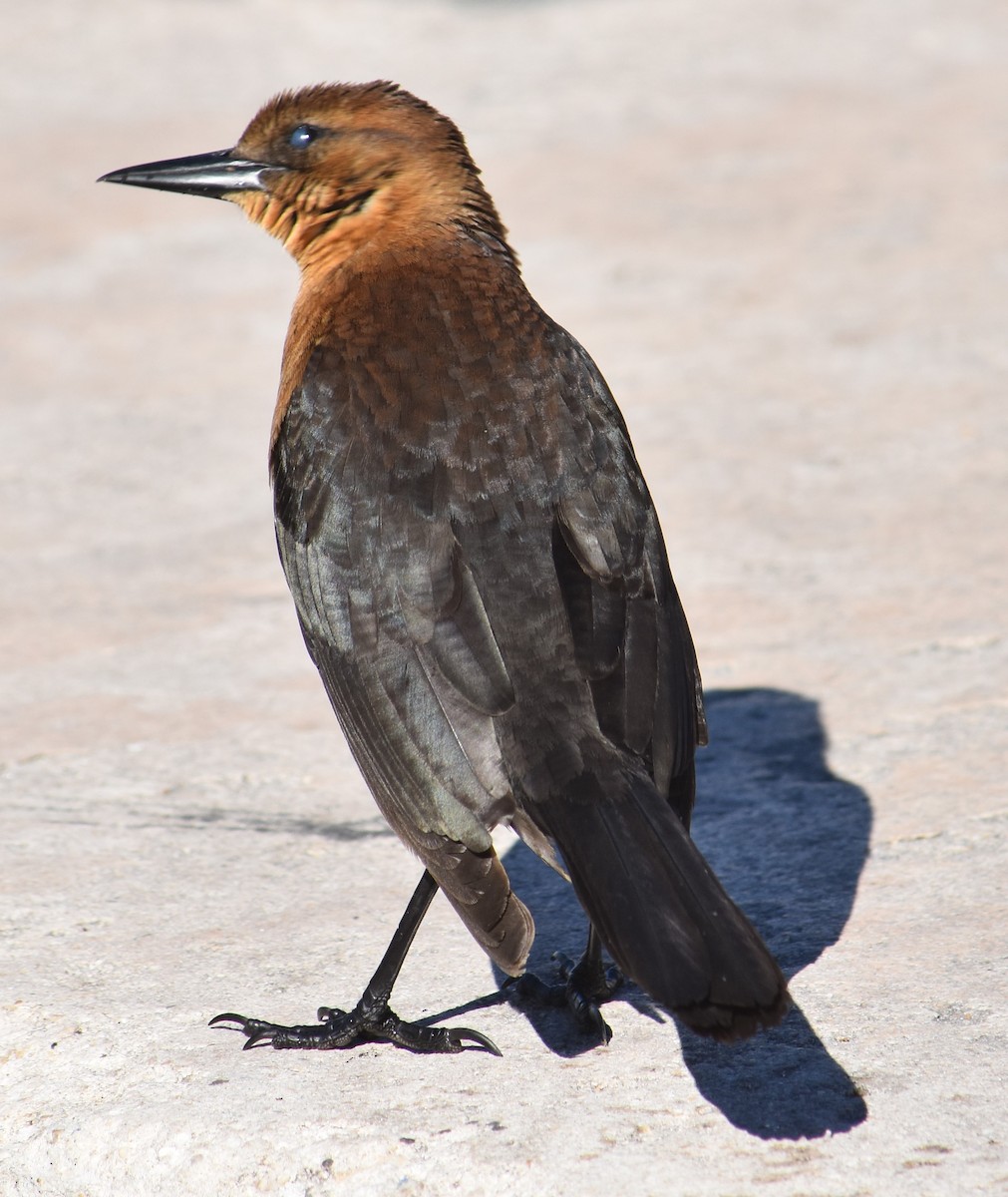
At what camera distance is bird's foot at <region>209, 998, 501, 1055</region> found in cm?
348

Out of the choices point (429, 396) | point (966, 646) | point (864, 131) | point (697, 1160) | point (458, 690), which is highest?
point (864, 131)

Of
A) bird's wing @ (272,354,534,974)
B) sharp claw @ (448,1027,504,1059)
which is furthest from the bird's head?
sharp claw @ (448,1027,504,1059)

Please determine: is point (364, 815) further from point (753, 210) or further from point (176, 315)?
point (753, 210)

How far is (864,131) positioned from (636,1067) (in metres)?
8.64

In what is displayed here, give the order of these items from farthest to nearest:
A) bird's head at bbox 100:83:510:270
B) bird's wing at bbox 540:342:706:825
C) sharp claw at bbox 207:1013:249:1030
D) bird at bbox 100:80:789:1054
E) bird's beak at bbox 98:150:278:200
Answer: bird's beak at bbox 98:150:278:200, bird's head at bbox 100:83:510:270, sharp claw at bbox 207:1013:249:1030, bird's wing at bbox 540:342:706:825, bird at bbox 100:80:789:1054

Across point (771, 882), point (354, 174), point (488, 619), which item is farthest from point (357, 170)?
point (771, 882)

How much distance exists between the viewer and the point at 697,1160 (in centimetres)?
300

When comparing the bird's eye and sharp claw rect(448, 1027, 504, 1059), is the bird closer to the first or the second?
sharp claw rect(448, 1027, 504, 1059)

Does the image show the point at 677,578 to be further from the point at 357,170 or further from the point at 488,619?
the point at 488,619

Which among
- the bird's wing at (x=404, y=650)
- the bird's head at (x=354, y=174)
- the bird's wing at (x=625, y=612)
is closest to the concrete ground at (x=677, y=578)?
the bird's wing at (x=404, y=650)

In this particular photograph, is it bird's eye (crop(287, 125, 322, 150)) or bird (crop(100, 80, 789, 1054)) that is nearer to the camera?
bird (crop(100, 80, 789, 1054))

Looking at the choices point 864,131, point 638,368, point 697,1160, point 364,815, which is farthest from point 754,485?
point 864,131

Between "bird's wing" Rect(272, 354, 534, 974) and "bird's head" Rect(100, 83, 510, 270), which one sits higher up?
"bird's head" Rect(100, 83, 510, 270)

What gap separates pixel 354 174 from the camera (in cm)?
442
